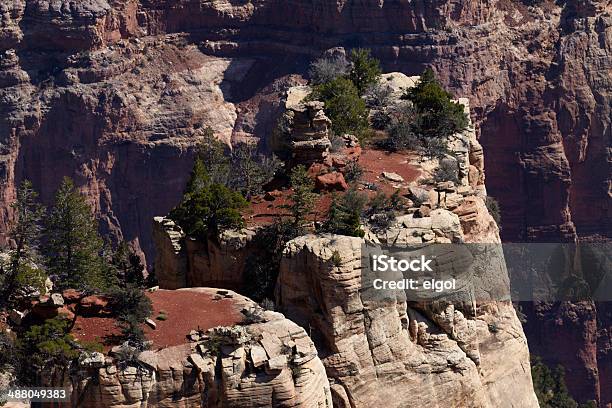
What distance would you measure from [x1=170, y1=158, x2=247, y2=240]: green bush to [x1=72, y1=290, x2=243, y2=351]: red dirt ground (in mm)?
6096

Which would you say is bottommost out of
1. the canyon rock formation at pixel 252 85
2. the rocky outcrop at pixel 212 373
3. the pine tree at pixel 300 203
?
the rocky outcrop at pixel 212 373

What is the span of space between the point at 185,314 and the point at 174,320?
25.6 inches

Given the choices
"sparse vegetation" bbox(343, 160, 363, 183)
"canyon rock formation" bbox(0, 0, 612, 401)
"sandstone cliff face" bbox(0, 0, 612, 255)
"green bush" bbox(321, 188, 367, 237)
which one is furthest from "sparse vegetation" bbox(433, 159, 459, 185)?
"sandstone cliff face" bbox(0, 0, 612, 255)

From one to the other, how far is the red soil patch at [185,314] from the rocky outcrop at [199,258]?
192 inches

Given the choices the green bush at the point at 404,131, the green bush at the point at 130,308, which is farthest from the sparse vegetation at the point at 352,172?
the green bush at the point at 130,308

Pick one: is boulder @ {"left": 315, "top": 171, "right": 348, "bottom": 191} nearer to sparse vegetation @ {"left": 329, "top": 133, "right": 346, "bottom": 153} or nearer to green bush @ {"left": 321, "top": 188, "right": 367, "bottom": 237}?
green bush @ {"left": 321, "top": 188, "right": 367, "bottom": 237}

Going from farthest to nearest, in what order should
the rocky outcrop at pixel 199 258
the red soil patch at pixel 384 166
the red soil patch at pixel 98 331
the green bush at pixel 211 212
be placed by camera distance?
1. the red soil patch at pixel 384 166
2. the green bush at pixel 211 212
3. the rocky outcrop at pixel 199 258
4. the red soil patch at pixel 98 331

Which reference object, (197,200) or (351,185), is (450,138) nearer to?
(351,185)

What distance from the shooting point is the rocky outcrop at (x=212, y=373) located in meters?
54.4

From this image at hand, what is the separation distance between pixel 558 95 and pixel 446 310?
272 feet

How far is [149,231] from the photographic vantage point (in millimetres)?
137875

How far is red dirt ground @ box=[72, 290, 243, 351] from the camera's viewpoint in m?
56.8

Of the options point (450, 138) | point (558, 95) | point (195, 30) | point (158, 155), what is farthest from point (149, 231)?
point (450, 138)

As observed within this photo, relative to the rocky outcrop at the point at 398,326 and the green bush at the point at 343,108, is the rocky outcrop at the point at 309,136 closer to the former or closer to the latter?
the green bush at the point at 343,108
